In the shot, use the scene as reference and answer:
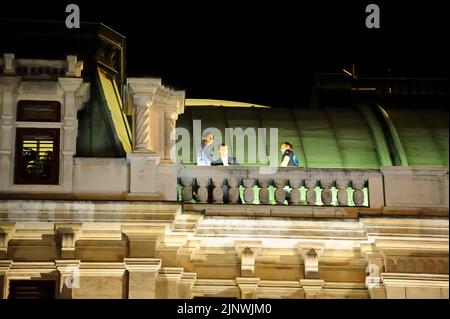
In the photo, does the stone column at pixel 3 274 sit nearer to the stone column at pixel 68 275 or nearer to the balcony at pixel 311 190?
the stone column at pixel 68 275

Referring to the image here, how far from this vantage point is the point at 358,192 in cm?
2634

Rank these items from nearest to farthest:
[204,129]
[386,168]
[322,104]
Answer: [386,168]
[204,129]
[322,104]

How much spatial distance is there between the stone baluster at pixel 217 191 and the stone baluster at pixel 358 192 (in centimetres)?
264

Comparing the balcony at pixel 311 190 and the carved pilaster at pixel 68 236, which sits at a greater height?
the balcony at pixel 311 190

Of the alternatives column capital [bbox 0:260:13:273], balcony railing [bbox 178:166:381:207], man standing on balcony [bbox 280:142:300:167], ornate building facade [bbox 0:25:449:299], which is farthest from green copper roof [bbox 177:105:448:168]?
column capital [bbox 0:260:13:273]

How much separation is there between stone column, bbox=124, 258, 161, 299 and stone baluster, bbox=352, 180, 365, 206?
4234 mm

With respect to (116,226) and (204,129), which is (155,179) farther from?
(204,129)

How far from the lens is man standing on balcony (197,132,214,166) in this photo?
88.8 ft

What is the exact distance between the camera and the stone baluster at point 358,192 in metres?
26.3

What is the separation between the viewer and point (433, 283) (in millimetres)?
25328

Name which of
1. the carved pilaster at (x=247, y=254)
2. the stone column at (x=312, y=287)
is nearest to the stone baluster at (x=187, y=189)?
Answer: the carved pilaster at (x=247, y=254)

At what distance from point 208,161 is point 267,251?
239 centimetres

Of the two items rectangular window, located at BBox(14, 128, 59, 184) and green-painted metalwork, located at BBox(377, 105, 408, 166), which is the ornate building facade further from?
green-painted metalwork, located at BBox(377, 105, 408, 166)

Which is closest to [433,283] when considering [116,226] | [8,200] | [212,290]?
[212,290]
